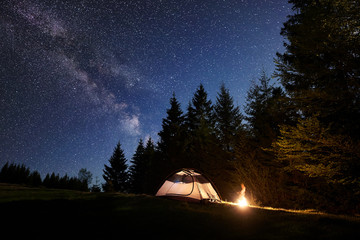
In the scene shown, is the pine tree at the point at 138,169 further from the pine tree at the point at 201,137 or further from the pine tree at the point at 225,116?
the pine tree at the point at 225,116

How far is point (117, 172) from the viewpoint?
38.5 m

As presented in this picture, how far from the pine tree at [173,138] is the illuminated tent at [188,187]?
10.8 metres

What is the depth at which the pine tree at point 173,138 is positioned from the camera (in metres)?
21.4

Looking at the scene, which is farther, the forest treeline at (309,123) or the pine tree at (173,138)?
the pine tree at (173,138)

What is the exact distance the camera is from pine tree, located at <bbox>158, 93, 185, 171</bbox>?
21.4m

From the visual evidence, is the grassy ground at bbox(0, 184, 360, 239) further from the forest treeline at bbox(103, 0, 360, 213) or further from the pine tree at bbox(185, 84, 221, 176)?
the pine tree at bbox(185, 84, 221, 176)

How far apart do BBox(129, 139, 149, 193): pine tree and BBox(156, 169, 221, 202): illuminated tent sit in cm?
2607

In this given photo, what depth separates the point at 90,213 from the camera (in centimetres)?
527


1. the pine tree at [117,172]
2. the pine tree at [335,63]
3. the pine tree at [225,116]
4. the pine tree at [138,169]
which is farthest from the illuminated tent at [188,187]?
the pine tree at [117,172]

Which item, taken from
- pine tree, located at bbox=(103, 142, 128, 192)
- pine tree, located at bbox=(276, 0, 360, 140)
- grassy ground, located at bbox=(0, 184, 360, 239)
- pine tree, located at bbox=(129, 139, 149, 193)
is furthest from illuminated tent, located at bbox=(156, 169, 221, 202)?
pine tree, located at bbox=(103, 142, 128, 192)

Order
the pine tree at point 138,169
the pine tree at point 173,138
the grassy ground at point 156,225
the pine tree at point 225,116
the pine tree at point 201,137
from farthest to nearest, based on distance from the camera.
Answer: the pine tree at point 138,169
the pine tree at point 173,138
the pine tree at point 225,116
the pine tree at point 201,137
the grassy ground at point 156,225

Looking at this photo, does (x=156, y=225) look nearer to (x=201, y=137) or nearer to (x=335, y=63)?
(x=335, y=63)

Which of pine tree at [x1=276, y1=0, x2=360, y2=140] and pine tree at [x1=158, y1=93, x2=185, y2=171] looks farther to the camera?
pine tree at [x1=158, y1=93, x2=185, y2=171]

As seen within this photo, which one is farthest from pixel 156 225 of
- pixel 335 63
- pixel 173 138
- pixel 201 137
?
pixel 173 138
